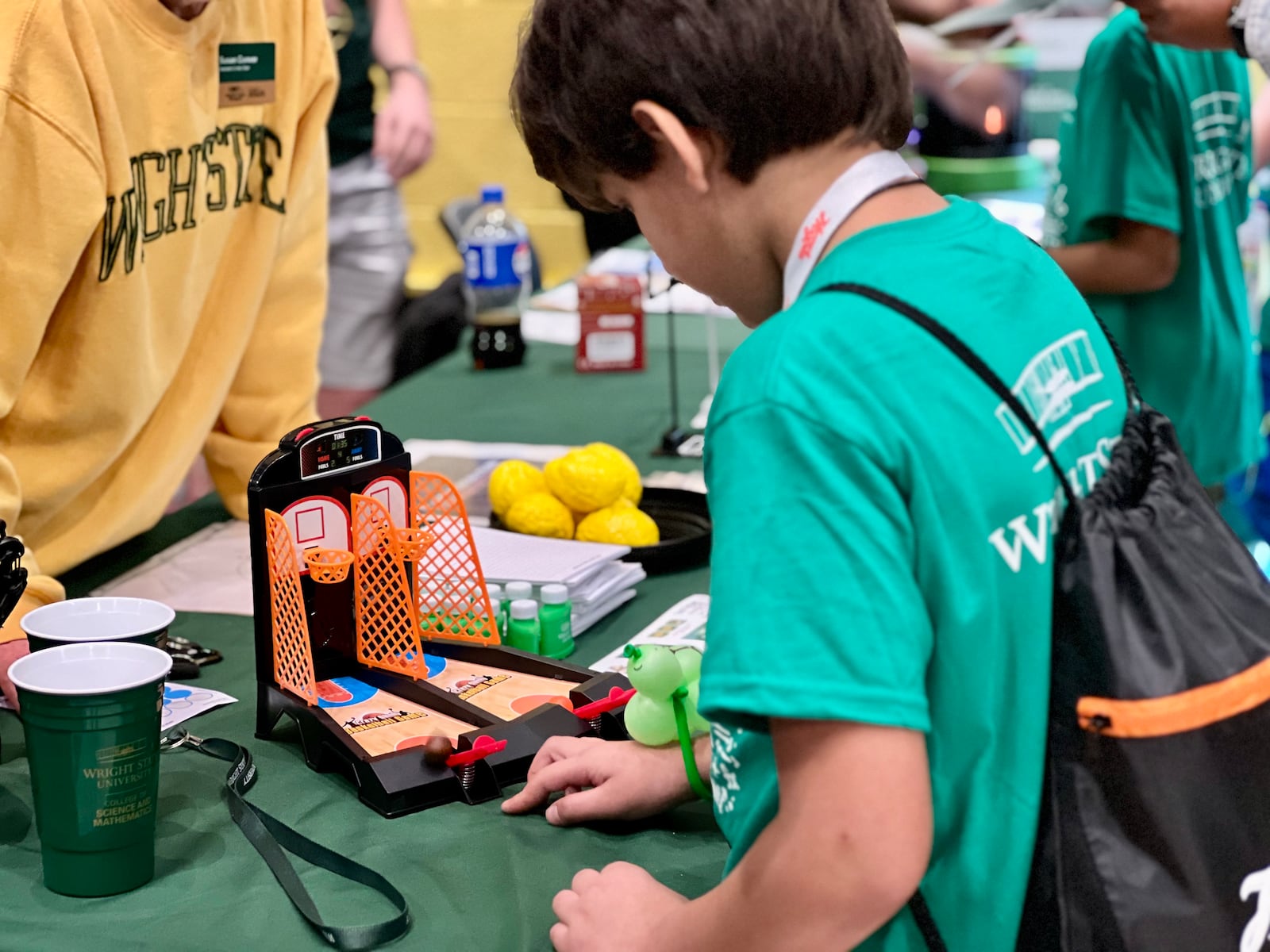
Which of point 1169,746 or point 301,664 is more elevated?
point 1169,746

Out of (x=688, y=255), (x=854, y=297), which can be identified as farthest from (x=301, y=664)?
(x=854, y=297)

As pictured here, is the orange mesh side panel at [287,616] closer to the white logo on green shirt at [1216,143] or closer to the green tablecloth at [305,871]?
the green tablecloth at [305,871]

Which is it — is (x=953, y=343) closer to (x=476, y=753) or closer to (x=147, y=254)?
(x=476, y=753)

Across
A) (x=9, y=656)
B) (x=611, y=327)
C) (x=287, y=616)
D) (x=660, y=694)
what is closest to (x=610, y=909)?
(x=660, y=694)

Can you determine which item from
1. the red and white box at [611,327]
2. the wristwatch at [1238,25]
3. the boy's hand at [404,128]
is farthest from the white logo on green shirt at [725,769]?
the boy's hand at [404,128]

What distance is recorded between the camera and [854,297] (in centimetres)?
78

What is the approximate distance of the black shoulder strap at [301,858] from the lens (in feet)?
3.17

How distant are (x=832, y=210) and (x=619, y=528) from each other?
932 mm

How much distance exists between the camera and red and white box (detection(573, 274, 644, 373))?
275cm

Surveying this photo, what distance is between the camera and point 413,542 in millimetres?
1325

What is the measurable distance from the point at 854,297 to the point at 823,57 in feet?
0.49

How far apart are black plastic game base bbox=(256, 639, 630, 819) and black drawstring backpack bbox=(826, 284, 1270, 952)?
50cm

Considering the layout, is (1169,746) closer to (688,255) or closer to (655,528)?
(688,255)

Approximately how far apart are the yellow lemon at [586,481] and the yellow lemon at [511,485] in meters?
0.02
